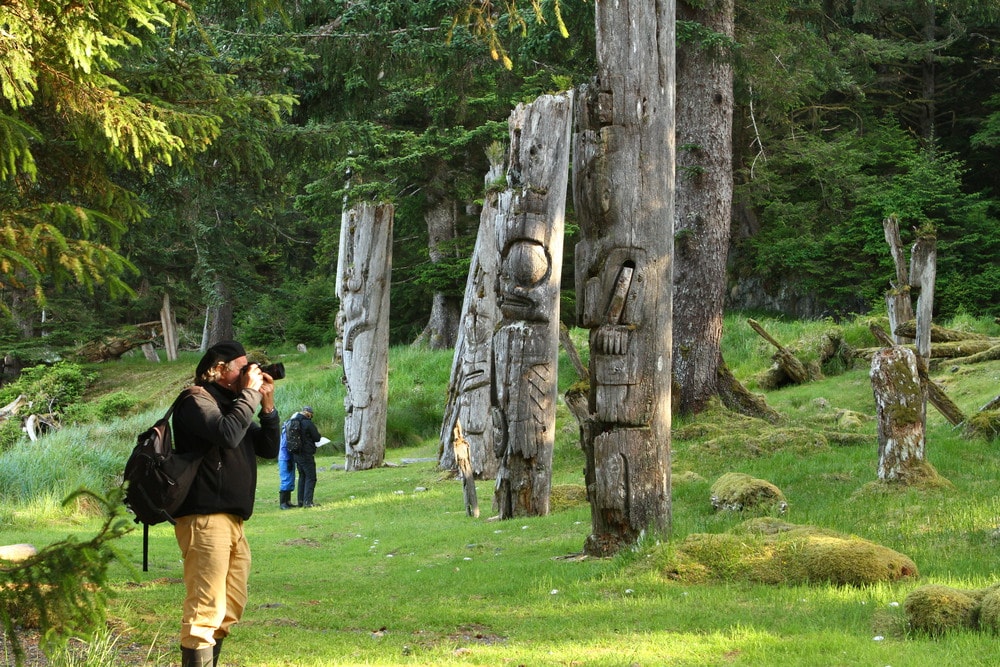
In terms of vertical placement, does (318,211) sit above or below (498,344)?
above

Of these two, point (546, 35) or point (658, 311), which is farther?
point (546, 35)

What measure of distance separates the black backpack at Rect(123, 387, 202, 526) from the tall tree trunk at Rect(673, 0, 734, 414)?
11.6 metres

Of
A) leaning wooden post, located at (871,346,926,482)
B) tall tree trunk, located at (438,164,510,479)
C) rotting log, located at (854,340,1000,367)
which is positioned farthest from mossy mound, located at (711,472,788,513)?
rotting log, located at (854,340,1000,367)

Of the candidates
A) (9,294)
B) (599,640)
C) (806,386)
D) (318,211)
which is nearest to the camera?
(599,640)

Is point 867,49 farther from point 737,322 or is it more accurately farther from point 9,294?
point 9,294

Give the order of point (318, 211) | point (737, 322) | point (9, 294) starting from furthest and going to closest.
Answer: point (9, 294) < point (318, 211) < point (737, 322)

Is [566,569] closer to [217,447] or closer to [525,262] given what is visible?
[217,447]

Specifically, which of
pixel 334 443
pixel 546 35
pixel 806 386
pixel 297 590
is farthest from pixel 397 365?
pixel 297 590

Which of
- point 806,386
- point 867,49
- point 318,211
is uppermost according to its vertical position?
point 867,49

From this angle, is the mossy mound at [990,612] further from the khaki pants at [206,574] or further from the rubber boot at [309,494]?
the rubber boot at [309,494]

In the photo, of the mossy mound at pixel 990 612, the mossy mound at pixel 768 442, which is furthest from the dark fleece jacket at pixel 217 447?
the mossy mound at pixel 768 442

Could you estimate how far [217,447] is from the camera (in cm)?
555

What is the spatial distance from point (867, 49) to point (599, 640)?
21.1m

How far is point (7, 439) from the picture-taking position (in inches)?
918
